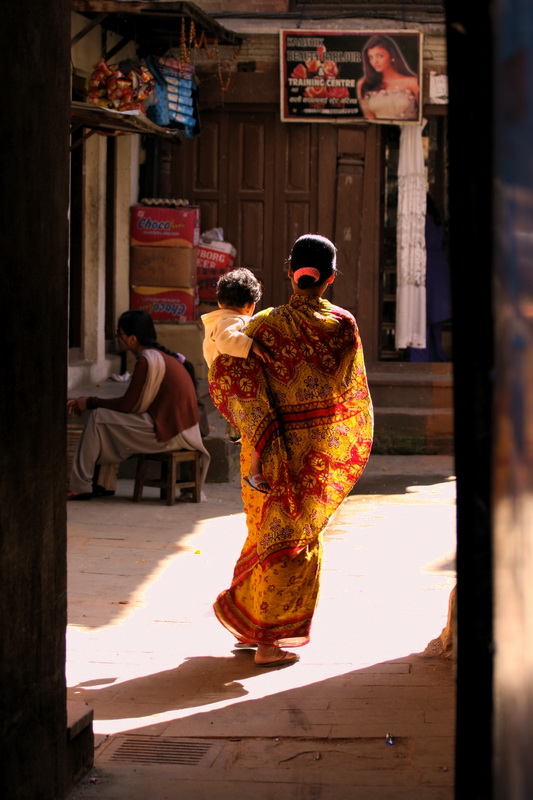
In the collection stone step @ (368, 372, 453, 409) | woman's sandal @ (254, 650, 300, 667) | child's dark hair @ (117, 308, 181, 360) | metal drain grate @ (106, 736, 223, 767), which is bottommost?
woman's sandal @ (254, 650, 300, 667)

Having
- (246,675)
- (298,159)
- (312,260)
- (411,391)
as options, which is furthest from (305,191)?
(246,675)

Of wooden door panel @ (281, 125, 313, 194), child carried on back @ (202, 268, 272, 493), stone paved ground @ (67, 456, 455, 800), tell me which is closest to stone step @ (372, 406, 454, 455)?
wooden door panel @ (281, 125, 313, 194)

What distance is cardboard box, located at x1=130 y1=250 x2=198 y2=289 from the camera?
1147cm

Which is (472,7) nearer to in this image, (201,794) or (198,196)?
(201,794)

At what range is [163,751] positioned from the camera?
3807mm

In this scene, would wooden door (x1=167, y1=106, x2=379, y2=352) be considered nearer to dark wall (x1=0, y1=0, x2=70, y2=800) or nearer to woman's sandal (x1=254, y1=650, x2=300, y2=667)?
woman's sandal (x1=254, y1=650, x2=300, y2=667)

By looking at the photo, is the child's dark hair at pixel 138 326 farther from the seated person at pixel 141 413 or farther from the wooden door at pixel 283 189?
the wooden door at pixel 283 189

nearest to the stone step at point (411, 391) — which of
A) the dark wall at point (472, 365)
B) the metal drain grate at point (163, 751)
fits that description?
the metal drain grate at point (163, 751)

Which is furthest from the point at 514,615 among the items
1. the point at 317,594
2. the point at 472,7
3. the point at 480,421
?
the point at 317,594

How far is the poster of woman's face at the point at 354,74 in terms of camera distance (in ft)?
38.7

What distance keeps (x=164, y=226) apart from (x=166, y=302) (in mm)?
793

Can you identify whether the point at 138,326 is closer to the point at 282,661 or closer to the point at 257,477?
the point at 257,477

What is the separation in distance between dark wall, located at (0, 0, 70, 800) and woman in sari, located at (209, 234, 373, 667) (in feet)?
5.21

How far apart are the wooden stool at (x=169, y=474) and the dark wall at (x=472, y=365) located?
6.24 m
